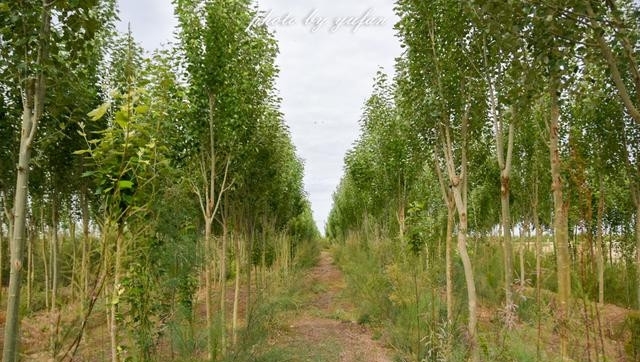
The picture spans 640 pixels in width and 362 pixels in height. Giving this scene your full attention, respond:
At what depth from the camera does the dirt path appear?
8343mm

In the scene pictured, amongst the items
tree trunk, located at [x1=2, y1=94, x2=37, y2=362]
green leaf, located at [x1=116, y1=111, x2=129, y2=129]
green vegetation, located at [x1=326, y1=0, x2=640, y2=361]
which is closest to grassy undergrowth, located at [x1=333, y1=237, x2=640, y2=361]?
green vegetation, located at [x1=326, y1=0, x2=640, y2=361]

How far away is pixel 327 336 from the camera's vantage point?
10.9 metres

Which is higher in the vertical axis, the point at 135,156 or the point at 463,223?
the point at 135,156

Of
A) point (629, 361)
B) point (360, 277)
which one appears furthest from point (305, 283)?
point (629, 361)

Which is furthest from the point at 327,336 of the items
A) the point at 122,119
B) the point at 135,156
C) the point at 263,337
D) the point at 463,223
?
the point at 122,119

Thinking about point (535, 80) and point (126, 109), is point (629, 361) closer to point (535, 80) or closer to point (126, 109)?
point (535, 80)

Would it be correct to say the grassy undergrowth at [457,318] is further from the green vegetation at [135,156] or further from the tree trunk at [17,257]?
the tree trunk at [17,257]

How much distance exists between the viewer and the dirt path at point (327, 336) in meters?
8.34

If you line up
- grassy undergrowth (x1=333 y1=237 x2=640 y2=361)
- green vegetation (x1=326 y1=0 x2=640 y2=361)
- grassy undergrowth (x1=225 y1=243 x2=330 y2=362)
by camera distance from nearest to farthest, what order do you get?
green vegetation (x1=326 y1=0 x2=640 y2=361) → grassy undergrowth (x1=333 y1=237 x2=640 y2=361) → grassy undergrowth (x1=225 y1=243 x2=330 y2=362)

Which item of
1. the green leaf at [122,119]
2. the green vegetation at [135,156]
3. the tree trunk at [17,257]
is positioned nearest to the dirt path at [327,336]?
the green vegetation at [135,156]

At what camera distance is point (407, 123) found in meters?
9.51

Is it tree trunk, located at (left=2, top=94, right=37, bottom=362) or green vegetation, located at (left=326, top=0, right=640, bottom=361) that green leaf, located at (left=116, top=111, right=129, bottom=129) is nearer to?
tree trunk, located at (left=2, top=94, right=37, bottom=362)

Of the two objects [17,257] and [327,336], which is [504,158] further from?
[17,257]

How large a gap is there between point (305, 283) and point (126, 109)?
16771 millimetres
